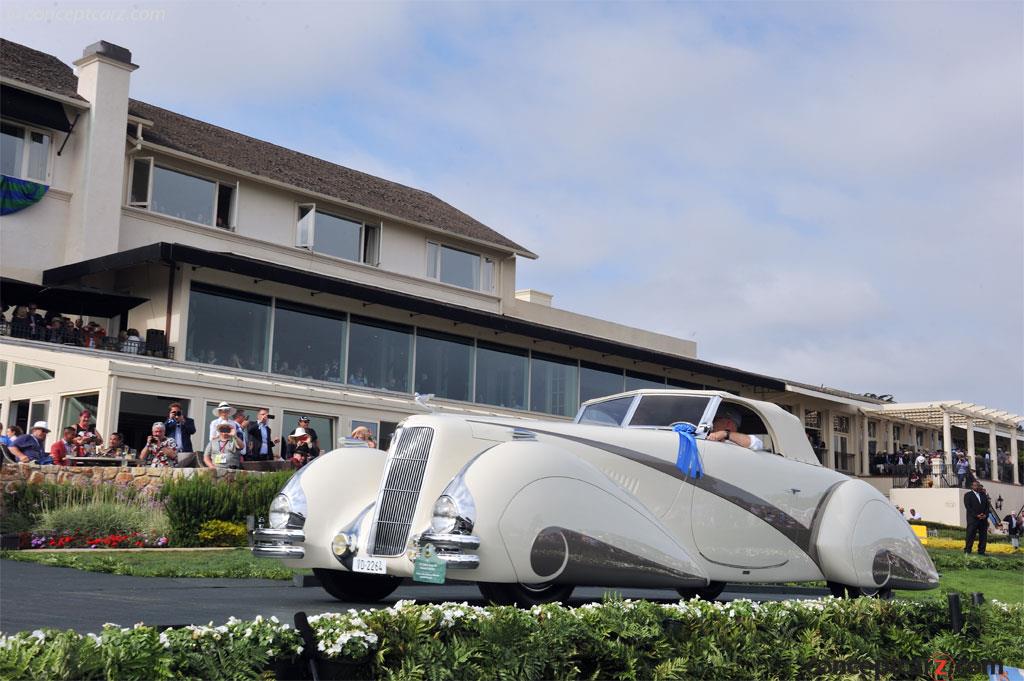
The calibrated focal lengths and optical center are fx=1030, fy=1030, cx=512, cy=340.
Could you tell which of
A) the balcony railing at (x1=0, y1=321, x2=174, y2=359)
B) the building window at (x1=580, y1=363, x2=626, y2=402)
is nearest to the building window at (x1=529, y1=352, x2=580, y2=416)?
the building window at (x1=580, y1=363, x2=626, y2=402)

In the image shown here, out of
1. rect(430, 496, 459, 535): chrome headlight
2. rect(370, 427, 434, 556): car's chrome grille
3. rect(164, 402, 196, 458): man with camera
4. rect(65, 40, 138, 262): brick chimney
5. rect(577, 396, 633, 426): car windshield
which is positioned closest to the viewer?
rect(430, 496, 459, 535): chrome headlight

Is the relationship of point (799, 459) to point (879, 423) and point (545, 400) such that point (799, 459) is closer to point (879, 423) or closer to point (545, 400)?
point (545, 400)

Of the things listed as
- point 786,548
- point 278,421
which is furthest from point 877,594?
point 278,421

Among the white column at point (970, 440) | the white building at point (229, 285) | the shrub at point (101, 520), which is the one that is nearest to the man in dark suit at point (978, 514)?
the white building at point (229, 285)

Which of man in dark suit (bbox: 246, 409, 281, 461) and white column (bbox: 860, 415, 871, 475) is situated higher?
white column (bbox: 860, 415, 871, 475)

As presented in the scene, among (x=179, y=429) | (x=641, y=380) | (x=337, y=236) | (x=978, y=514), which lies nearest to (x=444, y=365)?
(x=337, y=236)

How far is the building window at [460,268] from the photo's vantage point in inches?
1432

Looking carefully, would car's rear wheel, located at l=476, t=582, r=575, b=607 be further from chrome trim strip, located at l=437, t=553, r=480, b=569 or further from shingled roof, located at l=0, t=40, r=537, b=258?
shingled roof, located at l=0, t=40, r=537, b=258

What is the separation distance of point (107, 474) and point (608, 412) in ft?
34.0

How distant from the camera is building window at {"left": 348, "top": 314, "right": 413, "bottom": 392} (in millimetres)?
28641

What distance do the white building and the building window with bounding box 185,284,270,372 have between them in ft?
0.12

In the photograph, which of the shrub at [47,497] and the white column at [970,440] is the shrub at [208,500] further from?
the white column at [970,440]

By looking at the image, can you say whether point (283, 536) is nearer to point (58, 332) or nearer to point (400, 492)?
point (400, 492)

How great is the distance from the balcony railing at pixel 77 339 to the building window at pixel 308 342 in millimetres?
3516
